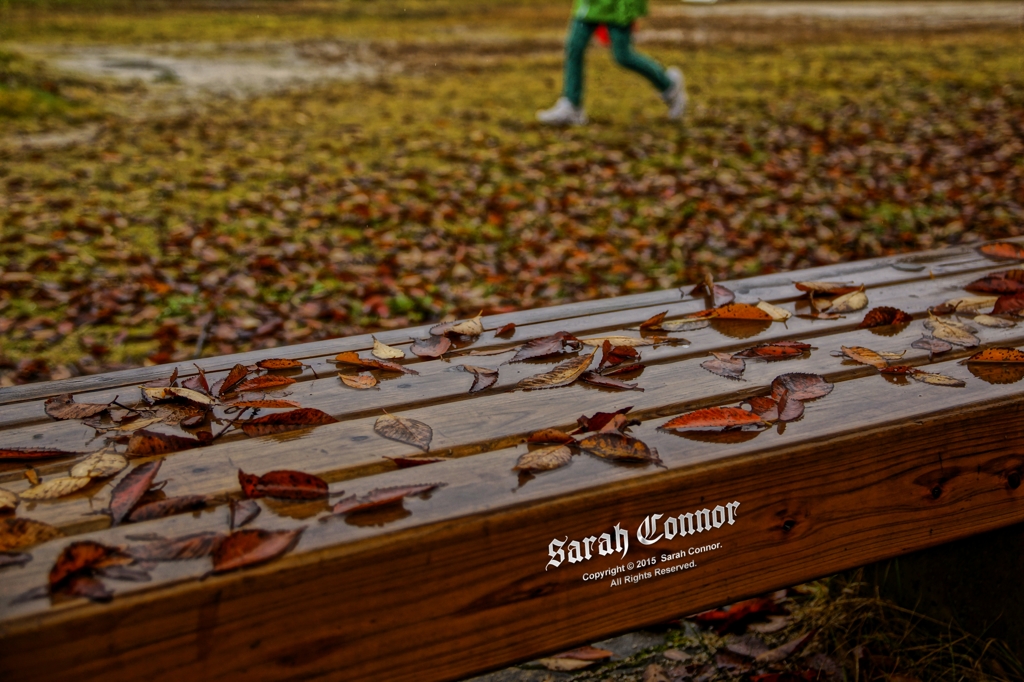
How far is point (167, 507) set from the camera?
1.18m

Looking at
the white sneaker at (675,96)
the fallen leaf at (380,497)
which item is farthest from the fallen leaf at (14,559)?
the white sneaker at (675,96)

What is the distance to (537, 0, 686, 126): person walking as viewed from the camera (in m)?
6.38

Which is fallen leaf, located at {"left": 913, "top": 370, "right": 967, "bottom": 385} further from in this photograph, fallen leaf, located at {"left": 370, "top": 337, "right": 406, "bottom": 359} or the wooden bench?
fallen leaf, located at {"left": 370, "top": 337, "right": 406, "bottom": 359}

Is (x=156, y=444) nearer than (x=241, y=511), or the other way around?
(x=241, y=511)

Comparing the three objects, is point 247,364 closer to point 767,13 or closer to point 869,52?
point 869,52

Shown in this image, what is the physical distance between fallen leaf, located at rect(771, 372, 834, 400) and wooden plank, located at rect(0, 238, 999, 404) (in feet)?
1.80

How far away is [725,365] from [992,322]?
2.18 feet

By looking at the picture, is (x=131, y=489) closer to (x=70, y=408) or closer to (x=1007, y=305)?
(x=70, y=408)

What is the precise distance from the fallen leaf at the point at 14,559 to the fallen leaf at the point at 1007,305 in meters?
1.90

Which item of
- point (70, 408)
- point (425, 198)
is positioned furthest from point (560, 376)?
point (425, 198)

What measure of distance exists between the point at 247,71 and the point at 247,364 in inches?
333

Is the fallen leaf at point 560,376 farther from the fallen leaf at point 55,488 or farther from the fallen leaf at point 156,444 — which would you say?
the fallen leaf at point 55,488

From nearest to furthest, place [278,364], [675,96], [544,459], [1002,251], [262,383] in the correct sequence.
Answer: [544,459] < [262,383] < [278,364] < [1002,251] < [675,96]

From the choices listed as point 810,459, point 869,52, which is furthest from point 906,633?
point 869,52
